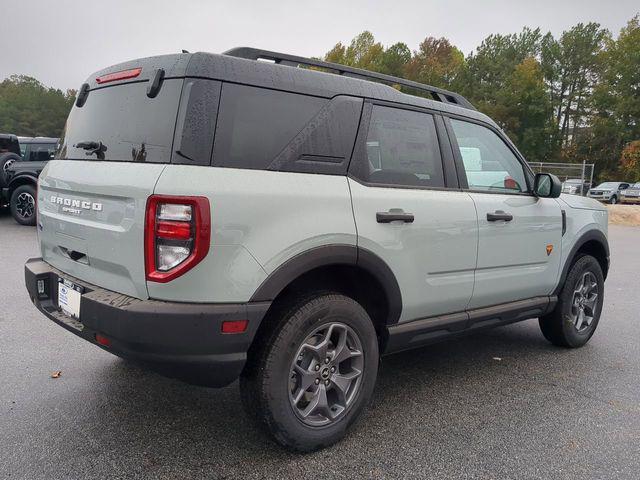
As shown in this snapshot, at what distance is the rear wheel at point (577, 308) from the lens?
4258mm

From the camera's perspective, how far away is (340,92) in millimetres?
2775

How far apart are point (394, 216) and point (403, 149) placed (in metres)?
0.50

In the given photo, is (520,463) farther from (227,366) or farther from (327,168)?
(327,168)

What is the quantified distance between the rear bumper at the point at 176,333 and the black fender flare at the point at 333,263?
10 cm

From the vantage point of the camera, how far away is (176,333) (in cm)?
216

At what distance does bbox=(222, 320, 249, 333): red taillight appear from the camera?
223 cm

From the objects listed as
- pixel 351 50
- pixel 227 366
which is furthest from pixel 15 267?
pixel 351 50

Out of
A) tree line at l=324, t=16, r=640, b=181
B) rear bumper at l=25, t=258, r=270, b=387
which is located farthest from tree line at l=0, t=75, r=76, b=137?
rear bumper at l=25, t=258, r=270, b=387

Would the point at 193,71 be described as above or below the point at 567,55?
below

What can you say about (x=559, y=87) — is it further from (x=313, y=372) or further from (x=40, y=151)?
(x=313, y=372)

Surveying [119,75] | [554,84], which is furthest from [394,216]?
[554,84]

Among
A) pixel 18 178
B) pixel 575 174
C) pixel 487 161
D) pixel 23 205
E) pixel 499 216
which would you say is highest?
pixel 575 174

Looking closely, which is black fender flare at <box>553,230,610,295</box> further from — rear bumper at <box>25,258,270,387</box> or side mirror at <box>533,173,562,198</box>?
rear bumper at <box>25,258,270,387</box>

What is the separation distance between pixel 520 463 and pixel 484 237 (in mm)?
1378
